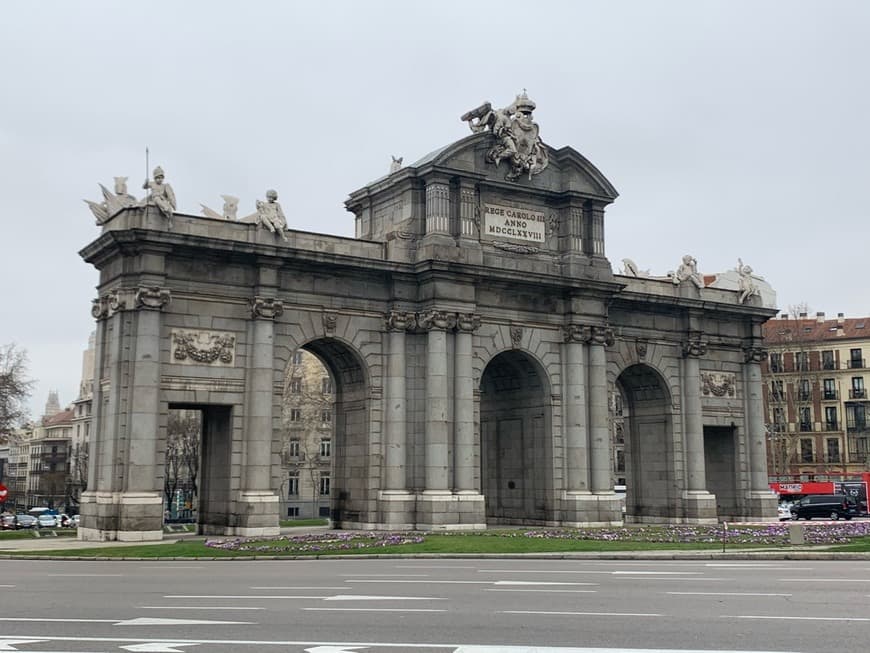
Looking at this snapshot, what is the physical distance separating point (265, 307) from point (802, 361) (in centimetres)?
6535

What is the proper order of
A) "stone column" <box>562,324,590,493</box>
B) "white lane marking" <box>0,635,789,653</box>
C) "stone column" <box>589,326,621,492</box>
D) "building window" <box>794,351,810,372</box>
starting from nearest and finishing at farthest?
"white lane marking" <box>0,635,789,653</box>
"stone column" <box>562,324,590,493</box>
"stone column" <box>589,326,621,492</box>
"building window" <box>794,351,810,372</box>

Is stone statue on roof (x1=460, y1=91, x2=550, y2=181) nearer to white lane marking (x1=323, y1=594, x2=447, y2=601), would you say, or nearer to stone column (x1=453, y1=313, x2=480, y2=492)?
stone column (x1=453, y1=313, x2=480, y2=492)

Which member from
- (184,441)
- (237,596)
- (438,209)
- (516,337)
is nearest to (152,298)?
(438,209)

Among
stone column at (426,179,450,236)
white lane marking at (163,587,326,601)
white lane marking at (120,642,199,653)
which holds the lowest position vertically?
white lane marking at (163,587,326,601)

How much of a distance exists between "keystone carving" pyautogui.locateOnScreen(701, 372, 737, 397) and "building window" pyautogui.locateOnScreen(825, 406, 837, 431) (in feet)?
157

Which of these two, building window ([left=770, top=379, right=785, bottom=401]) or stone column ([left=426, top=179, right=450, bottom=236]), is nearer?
stone column ([left=426, top=179, right=450, bottom=236])

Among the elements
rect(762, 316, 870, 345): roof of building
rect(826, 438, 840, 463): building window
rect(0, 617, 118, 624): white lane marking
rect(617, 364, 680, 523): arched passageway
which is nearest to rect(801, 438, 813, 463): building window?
rect(826, 438, 840, 463): building window

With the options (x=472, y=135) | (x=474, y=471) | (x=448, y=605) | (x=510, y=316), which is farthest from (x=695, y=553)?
(x=472, y=135)

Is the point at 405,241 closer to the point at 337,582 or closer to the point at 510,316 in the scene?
the point at 510,316

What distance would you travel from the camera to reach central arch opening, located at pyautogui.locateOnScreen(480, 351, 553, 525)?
46.8 metres

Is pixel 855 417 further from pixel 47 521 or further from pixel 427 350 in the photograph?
pixel 47 521

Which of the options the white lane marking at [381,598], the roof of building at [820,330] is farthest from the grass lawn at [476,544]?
the roof of building at [820,330]

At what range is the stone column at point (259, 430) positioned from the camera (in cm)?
3912

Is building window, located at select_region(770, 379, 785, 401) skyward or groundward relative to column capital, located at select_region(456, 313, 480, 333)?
skyward
